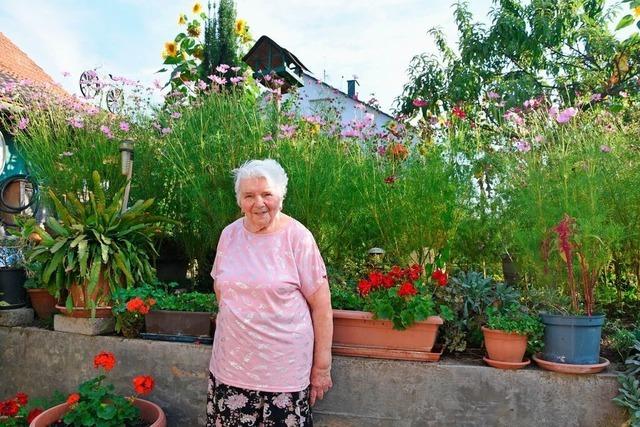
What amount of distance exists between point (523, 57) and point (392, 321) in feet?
19.7

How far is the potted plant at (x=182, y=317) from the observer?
10.0 ft

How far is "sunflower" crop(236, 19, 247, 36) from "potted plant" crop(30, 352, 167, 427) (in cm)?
389

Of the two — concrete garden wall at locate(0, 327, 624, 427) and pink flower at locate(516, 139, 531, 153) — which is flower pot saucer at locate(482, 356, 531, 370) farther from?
pink flower at locate(516, 139, 531, 153)

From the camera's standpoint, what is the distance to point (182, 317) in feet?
10.0

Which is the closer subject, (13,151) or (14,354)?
(14,354)

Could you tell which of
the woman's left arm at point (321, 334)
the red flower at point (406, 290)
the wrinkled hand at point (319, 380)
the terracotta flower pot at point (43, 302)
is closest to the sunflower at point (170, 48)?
the terracotta flower pot at point (43, 302)

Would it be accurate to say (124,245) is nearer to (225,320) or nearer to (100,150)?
(100,150)

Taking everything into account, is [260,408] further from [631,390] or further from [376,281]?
[631,390]

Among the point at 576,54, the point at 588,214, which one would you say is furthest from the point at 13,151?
the point at 576,54

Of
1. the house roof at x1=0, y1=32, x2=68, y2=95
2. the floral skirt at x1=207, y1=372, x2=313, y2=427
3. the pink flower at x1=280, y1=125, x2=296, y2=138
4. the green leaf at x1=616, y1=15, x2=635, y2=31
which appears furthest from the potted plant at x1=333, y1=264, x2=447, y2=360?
the house roof at x1=0, y1=32, x2=68, y2=95

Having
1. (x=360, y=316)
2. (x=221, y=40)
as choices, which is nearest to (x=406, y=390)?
(x=360, y=316)

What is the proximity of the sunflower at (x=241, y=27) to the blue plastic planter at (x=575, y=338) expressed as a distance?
168 inches

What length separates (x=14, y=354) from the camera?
3453 millimetres

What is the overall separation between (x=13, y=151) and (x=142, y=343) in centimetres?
557
